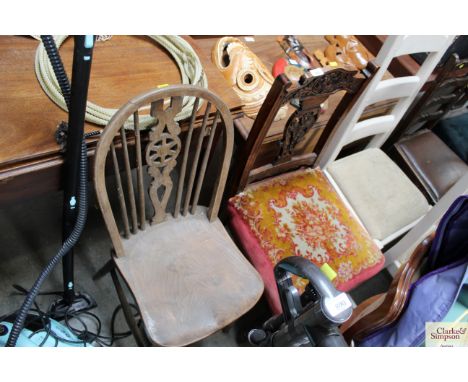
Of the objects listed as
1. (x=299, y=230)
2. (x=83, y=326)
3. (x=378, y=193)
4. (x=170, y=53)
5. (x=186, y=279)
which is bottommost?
(x=83, y=326)

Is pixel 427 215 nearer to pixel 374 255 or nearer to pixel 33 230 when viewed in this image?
pixel 374 255

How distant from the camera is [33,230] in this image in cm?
160

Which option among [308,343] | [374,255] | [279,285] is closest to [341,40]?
[374,255]

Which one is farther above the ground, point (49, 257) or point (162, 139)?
point (162, 139)

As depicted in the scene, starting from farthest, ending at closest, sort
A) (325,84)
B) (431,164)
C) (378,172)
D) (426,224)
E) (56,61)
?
(431,164), (378,172), (426,224), (325,84), (56,61)

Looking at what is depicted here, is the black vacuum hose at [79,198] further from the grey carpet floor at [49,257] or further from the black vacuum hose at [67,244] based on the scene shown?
the grey carpet floor at [49,257]

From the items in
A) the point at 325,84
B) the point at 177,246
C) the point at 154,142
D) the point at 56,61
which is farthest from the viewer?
the point at 177,246

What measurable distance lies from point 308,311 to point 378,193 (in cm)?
91

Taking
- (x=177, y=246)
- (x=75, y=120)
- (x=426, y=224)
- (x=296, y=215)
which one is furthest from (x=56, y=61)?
(x=426, y=224)

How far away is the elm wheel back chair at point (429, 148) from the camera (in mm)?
1724

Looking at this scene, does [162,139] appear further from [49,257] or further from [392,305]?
[49,257]

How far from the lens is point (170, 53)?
4.19ft

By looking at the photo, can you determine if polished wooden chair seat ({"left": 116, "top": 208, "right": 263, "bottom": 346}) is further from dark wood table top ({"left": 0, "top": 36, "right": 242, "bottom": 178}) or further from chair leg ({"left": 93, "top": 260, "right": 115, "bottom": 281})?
dark wood table top ({"left": 0, "top": 36, "right": 242, "bottom": 178})

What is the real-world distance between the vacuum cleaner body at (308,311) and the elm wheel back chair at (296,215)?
0.95 ft
